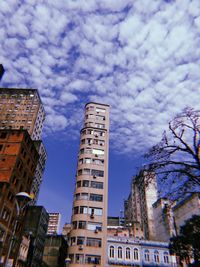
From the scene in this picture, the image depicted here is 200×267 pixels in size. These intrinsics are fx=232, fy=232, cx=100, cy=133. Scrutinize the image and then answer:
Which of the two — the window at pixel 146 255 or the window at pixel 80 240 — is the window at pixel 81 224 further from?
the window at pixel 146 255

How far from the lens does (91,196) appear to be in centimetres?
4538

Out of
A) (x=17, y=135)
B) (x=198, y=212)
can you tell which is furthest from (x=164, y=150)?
(x=198, y=212)

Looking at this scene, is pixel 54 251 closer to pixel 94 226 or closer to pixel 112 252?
pixel 112 252

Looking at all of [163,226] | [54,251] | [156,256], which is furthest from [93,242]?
[163,226]

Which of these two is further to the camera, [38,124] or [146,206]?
[38,124]

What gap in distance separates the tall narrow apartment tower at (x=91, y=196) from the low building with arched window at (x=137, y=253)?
3.49 m

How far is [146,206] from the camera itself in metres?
77.9

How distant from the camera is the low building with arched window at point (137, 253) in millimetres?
42719

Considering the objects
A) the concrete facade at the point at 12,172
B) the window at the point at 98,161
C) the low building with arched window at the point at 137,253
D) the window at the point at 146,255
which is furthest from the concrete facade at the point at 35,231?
the window at the point at 146,255

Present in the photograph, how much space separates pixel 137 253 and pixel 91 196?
13.7 metres

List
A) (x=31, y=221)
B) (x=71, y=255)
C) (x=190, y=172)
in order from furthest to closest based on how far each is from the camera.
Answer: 1. (x=31, y=221)
2. (x=71, y=255)
3. (x=190, y=172)

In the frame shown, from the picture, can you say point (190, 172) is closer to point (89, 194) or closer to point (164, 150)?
point (164, 150)

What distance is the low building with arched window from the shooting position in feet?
140

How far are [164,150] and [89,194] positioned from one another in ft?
121
